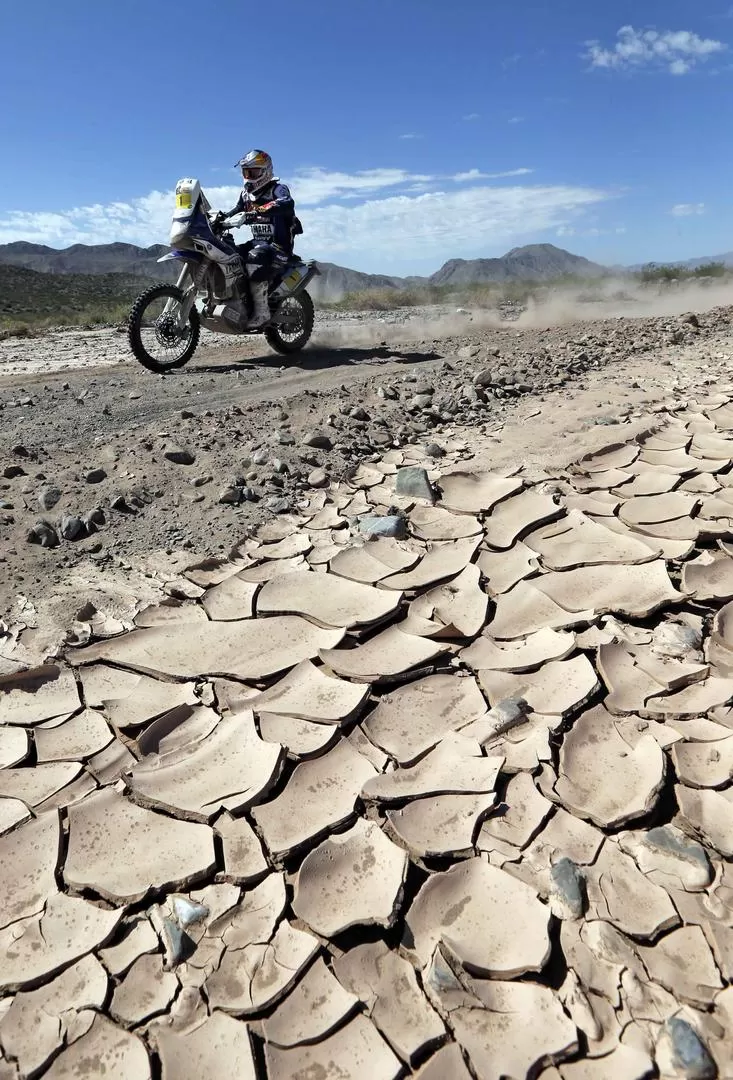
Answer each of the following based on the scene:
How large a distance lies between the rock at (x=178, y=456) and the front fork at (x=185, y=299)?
8.11 feet

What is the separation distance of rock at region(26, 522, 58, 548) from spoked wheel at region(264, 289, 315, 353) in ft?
11.7

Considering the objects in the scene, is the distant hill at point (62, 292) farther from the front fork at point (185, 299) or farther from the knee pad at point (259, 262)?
the front fork at point (185, 299)

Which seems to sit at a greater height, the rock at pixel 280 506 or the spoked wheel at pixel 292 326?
the spoked wheel at pixel 292 326

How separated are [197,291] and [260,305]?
47 centimetres

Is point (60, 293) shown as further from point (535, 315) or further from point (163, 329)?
point (163, 329)

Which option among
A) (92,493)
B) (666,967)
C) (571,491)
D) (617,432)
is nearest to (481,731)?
(666,967)

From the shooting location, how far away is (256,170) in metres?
5.51

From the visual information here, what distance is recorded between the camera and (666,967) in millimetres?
1156

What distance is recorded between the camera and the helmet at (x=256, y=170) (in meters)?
5.48

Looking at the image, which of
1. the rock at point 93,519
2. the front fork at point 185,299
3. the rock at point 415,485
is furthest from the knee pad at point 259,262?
the rock at point 93,519

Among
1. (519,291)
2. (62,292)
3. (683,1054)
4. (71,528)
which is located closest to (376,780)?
(683,1054)

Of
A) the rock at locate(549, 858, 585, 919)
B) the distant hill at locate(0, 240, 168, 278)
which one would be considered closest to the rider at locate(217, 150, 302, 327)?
the rock at locate(549, 858, 585, 919)

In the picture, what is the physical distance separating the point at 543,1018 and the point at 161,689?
1.12 metres

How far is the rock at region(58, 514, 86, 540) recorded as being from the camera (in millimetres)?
2537
